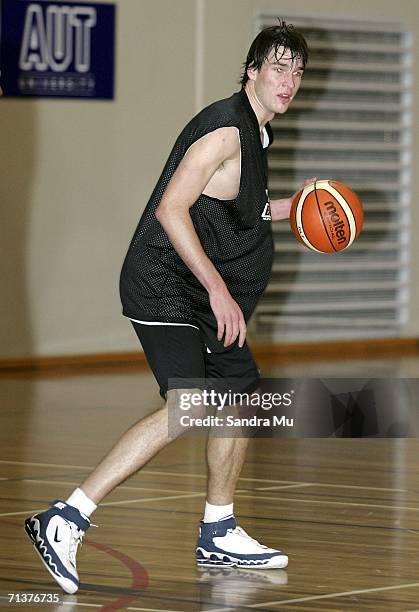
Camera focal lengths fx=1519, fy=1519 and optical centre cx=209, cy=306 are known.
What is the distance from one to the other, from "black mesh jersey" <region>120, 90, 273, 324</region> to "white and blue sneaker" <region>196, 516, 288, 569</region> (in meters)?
0.67

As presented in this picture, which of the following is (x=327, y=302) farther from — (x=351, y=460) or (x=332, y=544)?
(x=332, y=544)

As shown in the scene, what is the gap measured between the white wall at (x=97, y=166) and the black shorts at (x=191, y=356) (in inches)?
228

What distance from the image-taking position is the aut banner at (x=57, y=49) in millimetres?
10117

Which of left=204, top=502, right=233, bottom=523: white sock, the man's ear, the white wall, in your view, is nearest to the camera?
the man's ear

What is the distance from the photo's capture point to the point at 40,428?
770 centimetres

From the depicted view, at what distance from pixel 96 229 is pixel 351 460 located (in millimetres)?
4189

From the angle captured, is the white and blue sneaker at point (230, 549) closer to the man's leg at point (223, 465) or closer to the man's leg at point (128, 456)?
the man's leg at point (223, 465)

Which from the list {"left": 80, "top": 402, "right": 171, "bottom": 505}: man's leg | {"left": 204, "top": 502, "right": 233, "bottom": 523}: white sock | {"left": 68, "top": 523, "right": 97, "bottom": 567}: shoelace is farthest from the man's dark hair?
{"left": 68, "top": 523, "right": 97, "bottom": 567}: shoelace

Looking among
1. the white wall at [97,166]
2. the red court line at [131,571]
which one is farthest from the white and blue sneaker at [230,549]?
the white wall at [97,166]

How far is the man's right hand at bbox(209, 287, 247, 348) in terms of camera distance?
4.20m

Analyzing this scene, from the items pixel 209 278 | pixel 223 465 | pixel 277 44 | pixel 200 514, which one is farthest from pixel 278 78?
pixel 200 514

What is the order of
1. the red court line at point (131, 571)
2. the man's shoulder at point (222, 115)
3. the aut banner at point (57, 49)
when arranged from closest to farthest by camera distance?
the red court line at point (131, 571), the man's shoulder at point (222, 115), the aut banner at point (57, 49)

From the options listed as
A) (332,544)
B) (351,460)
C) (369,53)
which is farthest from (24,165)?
(332,544)

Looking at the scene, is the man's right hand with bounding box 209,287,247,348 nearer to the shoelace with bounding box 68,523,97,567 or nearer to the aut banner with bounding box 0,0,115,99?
the shoelace with bounding box 68,523,97,567
